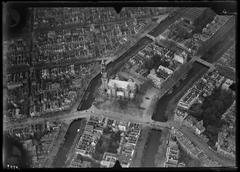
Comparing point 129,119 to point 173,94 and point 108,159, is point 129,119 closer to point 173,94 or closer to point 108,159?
point 108,159

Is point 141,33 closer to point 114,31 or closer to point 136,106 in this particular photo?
point 114,31

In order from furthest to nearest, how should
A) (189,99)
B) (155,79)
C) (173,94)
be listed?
(155,79) < (173,94) < (189,99)

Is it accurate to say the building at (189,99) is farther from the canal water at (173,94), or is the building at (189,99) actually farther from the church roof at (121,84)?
the church roof at (121,84)

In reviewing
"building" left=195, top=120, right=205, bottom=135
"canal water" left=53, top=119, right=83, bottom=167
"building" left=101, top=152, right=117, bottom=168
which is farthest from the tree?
"canal water" left=53, top=119, right=83, bottom=167

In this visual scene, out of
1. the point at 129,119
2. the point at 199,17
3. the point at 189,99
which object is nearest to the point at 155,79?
the point at 189,99

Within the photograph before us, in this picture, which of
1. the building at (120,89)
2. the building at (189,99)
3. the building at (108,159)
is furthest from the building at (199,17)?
the building at (108,159)

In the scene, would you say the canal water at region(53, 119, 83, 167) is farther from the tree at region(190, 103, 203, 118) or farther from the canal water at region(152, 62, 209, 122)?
the tree at region(190, 103, 203, 118)
